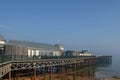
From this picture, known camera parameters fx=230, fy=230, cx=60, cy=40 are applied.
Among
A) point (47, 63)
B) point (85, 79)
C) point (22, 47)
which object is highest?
point (22, 47)

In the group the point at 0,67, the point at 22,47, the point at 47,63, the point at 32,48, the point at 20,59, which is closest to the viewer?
the point at 0,67

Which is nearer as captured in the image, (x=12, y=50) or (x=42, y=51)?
(x=12, y=50)

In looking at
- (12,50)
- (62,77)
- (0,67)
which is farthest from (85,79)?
(0,67)

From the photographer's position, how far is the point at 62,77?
48562 mm

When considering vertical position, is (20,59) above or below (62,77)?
above

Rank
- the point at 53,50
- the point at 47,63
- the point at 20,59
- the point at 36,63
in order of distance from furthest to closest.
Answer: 1. the point at 53,50
2. the point at 47,63
3. the point at 36,63
4. the point at 20,59

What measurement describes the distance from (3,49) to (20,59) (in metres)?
13.4

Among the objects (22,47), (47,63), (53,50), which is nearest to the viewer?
(47,63)

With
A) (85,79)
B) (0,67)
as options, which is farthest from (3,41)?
(0,67)

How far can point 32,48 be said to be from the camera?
5400 centimetres

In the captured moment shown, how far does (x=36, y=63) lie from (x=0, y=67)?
1570cm

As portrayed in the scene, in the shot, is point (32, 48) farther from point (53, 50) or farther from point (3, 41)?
point (53, 50)

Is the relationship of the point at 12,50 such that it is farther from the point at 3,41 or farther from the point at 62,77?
the point at 62,77

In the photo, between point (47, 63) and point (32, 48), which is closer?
point (47, 63)
